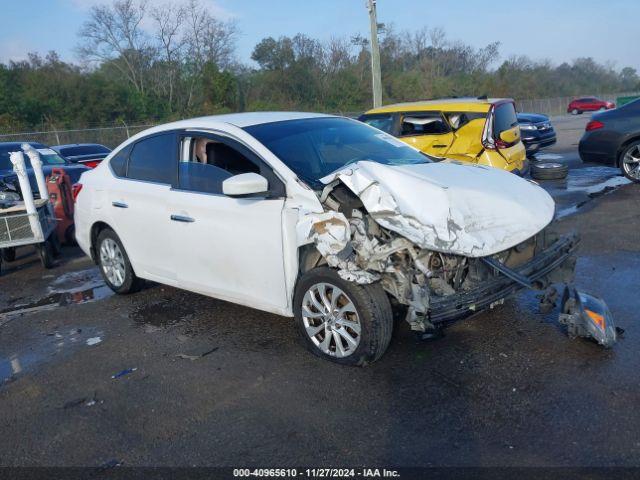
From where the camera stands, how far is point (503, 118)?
8.82m

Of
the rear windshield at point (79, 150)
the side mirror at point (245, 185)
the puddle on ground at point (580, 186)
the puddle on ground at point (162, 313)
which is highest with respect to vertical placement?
the side mirror at point (245, 185)

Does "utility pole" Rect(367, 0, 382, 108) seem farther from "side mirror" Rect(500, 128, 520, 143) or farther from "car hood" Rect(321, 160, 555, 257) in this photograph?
"car hood" Rect(321, 160, 555, 257)

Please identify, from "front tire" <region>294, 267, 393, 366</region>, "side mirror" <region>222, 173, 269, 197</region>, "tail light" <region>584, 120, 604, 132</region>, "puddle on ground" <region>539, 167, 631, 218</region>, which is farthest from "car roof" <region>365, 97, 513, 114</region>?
"front tire" <region>294, 267, 393, 366</region>

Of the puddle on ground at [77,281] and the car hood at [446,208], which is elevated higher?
the car hood at [446,208]

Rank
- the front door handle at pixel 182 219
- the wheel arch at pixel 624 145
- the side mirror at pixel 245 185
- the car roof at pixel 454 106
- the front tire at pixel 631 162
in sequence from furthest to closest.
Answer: the front tire at pixel 631 162
the wheel arch at pixel 624 145
the car roof at pixel 454 106
the front door handle at pixel 182 219
the side mirror at pixel 245 185

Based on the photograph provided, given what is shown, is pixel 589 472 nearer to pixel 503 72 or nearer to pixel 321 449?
pixel 321 449

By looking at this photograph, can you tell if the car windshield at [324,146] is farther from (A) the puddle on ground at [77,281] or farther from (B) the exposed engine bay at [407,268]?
(A) the puddle on ground at [77,281]

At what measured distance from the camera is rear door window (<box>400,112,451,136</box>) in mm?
8961

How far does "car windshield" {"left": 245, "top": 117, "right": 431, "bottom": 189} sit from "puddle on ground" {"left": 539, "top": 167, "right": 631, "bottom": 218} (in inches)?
167

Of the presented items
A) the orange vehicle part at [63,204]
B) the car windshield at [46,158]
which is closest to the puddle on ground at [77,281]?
the orange vehicle part at [63,204]

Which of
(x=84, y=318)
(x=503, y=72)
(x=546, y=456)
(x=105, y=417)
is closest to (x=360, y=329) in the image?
(x=546, y=456)

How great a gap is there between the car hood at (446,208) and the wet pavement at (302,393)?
0.88 meters

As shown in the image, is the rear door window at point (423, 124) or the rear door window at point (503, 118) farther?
the rear door window at point (423, 124)

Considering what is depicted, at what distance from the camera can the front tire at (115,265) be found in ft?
19.3
